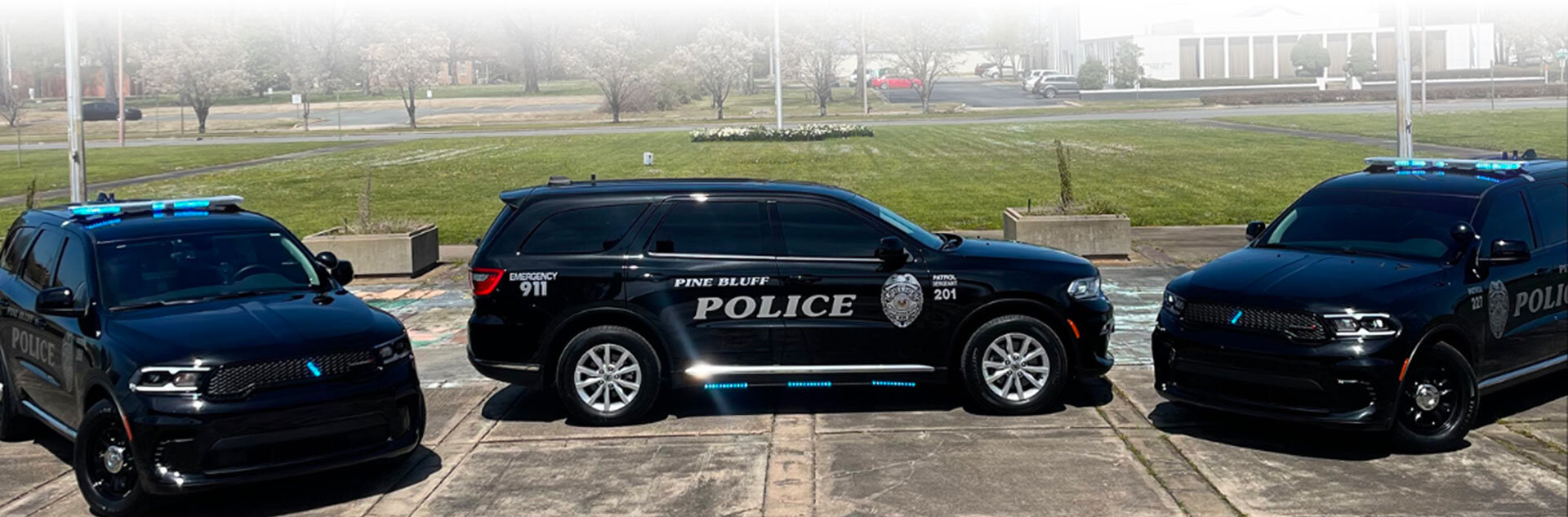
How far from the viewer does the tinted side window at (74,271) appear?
8.04m

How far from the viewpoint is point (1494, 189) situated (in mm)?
9070

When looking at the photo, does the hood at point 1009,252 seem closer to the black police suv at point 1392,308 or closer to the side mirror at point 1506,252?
the black police suv at point 1392,308

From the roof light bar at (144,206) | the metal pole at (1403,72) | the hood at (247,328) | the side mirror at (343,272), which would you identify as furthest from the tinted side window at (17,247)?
the metal pole at (1403,72)

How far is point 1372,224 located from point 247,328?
6.76 meters

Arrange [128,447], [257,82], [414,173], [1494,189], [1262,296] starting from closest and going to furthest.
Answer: [128,447], [1262,296], [1494,189], [414,173], [257,82]

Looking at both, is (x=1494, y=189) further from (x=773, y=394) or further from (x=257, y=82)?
(x=257, y=82)

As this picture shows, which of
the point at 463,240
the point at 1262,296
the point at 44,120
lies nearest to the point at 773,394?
the point at 1262,296

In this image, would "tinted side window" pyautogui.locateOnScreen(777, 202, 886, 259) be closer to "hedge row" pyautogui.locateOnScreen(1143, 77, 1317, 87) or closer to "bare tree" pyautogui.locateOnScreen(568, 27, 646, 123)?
"bare tree" pyautogui.locateOnScreen(568, 27, 646, 123)

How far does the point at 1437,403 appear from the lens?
26.9 ft

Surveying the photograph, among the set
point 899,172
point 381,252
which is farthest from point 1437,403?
point 899,172

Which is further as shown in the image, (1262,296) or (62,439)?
(62,439)

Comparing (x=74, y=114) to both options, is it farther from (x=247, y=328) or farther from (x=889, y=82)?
(x=889, y=82)

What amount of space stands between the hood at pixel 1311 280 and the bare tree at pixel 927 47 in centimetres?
6138

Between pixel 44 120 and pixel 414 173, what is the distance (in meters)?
56.1
